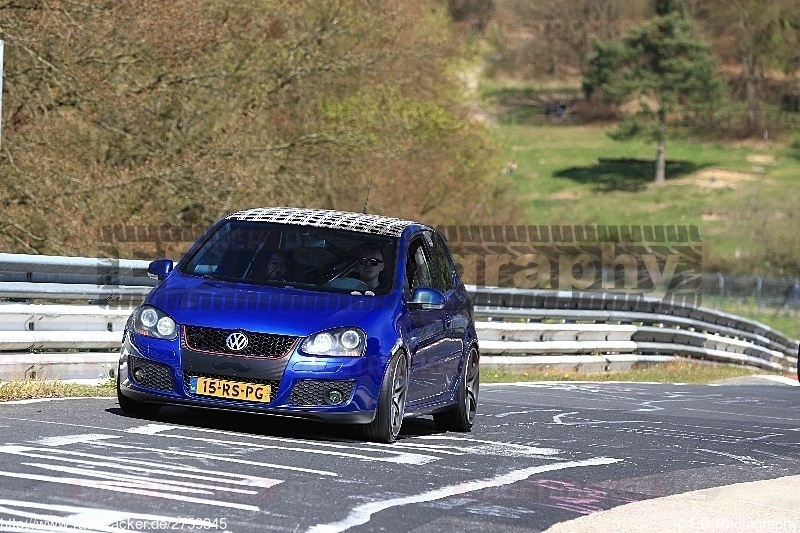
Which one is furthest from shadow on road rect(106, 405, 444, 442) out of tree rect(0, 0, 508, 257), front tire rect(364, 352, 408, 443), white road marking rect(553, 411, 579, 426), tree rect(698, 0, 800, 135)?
tree rect(698, 0, 800, 135)

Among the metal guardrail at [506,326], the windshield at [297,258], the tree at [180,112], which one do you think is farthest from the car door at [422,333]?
the tree at [180,112]

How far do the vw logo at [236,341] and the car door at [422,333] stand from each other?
1224 millimetres

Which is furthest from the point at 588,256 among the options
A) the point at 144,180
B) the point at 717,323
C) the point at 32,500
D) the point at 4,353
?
the point at 32,500

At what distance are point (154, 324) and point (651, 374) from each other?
1578 centimetres

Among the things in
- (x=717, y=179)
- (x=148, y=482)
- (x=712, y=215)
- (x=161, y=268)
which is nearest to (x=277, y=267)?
(x=161, y=268)

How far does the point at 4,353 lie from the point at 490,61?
509ft

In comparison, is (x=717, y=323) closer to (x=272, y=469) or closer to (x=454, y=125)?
(x=454, y=125)

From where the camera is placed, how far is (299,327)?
9.52m

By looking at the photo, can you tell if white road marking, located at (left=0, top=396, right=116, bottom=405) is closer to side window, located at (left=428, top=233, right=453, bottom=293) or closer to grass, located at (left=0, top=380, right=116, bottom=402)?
grass, located at (left=0, top=380, right=116, bottom=402)

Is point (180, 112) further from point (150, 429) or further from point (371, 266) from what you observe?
point (150, 429)

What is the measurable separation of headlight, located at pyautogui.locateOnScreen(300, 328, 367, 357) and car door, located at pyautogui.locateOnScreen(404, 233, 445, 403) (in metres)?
0.60

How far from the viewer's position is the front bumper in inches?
373

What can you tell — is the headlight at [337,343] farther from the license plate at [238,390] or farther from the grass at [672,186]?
the grass at [672,186]

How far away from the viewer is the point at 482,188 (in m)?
49.5
